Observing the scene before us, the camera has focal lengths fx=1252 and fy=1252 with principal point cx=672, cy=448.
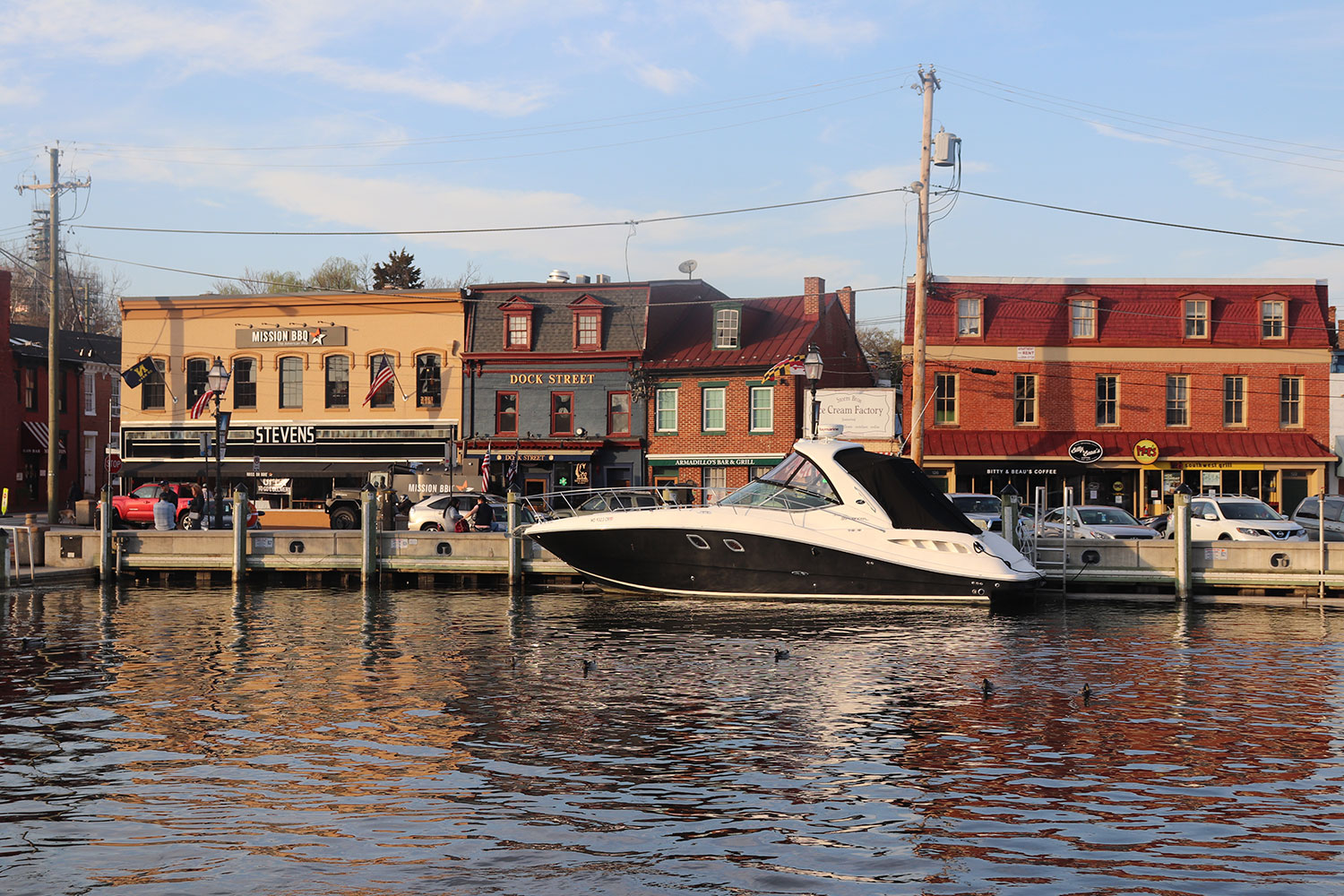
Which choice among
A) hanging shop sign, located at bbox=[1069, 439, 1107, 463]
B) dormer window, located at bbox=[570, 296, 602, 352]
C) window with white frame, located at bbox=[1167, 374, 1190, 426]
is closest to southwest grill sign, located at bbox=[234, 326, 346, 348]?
dormer window, located at bbox=[570, 296, 602, 352]

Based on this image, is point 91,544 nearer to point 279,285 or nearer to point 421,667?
point 421,667

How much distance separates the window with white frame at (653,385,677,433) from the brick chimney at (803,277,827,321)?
6572mm

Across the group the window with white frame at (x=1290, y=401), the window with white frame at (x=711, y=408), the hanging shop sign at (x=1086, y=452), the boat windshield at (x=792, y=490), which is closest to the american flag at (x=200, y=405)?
the window with white frame at (x=711, y=408)

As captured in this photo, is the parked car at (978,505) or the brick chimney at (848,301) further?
the brick chimney at (848,301)

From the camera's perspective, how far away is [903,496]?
24.6 metres

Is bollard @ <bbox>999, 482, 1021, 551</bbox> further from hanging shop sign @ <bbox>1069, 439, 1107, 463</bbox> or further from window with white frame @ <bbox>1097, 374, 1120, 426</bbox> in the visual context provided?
window with white frame @ <bbox>1097, 374, 1120, 426</bbox>

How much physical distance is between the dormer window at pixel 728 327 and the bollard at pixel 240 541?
24.3 m

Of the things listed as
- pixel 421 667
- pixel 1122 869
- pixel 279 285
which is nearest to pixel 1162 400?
pixel 421 667

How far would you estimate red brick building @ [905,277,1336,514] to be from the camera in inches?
1807

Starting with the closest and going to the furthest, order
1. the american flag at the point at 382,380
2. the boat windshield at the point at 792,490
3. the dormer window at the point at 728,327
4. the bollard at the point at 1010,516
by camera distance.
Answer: the boat windshield at the point at 792,490
the bollard at the point at 1010,516
the dormer window at the point at 728,327
the american flag at the point at 382,380

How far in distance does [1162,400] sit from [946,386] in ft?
26.0

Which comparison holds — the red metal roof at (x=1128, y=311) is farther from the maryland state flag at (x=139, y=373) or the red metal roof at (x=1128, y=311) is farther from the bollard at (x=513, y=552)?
the maryland state flag at (x=139, y=373)

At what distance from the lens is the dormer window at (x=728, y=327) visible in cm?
5034

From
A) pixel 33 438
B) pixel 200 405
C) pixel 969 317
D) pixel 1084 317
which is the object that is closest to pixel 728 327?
pixel 969 317
